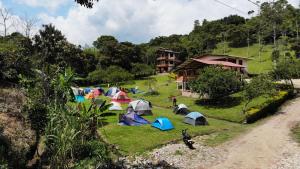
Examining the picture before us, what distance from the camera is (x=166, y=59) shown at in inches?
3910

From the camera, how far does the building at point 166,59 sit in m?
98.7

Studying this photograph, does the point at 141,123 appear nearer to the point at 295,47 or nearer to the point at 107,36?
the point at 295,47

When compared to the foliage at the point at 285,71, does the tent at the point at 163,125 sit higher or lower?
lower

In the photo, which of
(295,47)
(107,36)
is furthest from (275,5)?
(107,36)

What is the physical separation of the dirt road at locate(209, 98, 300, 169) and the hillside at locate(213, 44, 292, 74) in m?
40.5

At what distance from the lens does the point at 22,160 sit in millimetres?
16984

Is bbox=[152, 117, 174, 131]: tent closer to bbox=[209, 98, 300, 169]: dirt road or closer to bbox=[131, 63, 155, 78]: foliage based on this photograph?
bbox=[209, 98, 300, 169]: dirt road

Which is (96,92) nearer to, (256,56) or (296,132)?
(296,132)

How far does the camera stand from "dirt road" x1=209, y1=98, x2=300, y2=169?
21519 millimetres

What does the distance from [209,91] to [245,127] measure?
9.91m

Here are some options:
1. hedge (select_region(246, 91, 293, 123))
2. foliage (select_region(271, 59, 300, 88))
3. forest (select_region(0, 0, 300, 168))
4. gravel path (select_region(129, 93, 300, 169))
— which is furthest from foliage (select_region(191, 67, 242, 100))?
forest (select_region(0, 0, 300, 168))

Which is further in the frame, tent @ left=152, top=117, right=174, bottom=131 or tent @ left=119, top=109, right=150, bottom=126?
tent @ left=119, top=109, right=150, bottom=126

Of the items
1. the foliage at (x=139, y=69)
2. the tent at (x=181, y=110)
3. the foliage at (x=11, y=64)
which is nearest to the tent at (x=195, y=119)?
the tent at (x=181, y=110)

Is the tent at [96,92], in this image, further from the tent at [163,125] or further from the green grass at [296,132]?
the green grass at [296,132]
